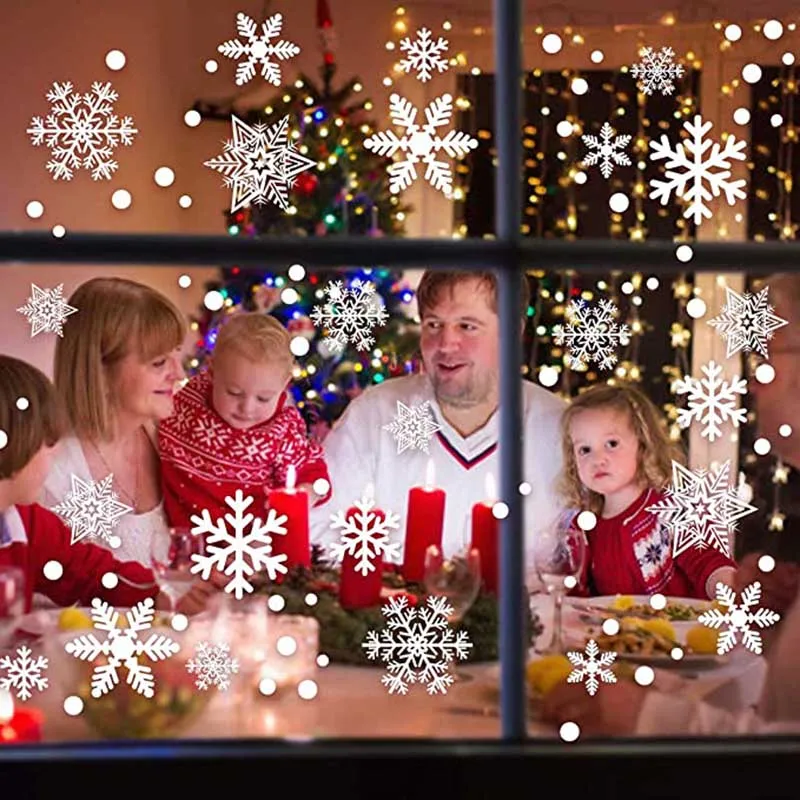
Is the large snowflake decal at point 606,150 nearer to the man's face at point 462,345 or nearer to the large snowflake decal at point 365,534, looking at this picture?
the man's face at point 462,345

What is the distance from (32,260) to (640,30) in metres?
0.92

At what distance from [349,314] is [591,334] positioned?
35 centimetres

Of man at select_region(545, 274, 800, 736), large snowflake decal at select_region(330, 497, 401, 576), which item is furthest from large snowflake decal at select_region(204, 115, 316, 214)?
man at select_region(545, 274, 800, 736)

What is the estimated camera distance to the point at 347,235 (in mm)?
1727

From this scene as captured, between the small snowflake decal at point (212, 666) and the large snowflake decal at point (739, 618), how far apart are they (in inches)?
26.5

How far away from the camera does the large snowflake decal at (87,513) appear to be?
1.72m

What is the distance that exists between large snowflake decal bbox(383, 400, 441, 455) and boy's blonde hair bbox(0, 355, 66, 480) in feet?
1.56

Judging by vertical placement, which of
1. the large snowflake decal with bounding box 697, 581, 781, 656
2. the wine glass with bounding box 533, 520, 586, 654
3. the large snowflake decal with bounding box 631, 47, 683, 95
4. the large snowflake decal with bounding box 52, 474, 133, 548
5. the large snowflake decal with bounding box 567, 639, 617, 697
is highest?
the large snowflake decal with bounding box 631, 47, 683, 95

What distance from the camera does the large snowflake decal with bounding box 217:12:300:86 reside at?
1.72m

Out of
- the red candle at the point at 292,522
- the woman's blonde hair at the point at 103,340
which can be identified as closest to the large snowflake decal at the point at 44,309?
the woman's blonde hair at the point at 103,340

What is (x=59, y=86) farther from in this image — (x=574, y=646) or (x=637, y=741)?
(x=637, y=741)

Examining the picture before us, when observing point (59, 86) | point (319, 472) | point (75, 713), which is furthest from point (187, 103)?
point (75, 713)

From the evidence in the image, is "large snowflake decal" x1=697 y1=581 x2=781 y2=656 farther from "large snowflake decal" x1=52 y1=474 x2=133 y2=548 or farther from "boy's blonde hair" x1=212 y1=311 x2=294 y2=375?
"large snowflake decal" x1=52 y1=474 x2=133 y2=548

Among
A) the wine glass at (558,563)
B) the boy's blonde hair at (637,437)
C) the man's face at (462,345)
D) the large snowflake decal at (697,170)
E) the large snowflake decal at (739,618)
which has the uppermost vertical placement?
the large snowflake decal at (697,170)
